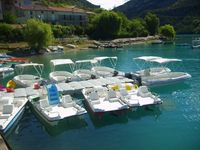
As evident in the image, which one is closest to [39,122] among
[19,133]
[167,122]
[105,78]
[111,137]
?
[19,133]

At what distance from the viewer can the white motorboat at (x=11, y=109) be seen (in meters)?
25.7

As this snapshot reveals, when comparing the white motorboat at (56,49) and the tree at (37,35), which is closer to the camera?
the tree at (37,35)

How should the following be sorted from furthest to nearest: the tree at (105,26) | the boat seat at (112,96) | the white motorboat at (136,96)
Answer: the tree at (105,26), the boat seat at (112,96), the white motorboat at (136,96)

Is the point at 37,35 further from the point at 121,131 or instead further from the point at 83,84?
the point at 121,131

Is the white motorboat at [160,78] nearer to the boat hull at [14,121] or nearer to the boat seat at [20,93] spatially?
the boat seat at [20,93]

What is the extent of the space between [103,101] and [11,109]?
8.96 meters

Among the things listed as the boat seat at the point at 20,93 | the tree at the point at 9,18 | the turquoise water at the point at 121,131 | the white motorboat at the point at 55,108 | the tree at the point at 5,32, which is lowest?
the turquoise water at the point at 121,131

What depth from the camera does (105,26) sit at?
128 m

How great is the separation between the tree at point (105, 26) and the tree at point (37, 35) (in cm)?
3965

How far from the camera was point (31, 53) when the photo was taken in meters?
87.4

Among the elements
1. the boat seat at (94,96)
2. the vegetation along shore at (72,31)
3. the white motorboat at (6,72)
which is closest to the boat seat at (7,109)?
the boat seat at (94,96)

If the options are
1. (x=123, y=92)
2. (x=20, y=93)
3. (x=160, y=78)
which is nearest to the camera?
(x=123, y=92)

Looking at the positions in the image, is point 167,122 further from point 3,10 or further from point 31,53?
point 3,10

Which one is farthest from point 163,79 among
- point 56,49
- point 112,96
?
point 56,49
